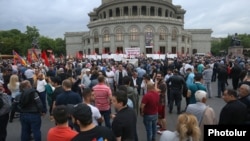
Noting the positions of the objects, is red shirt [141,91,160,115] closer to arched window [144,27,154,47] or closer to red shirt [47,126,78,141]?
red shirt [47,126,78,141]

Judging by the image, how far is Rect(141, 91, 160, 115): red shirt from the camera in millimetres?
7176

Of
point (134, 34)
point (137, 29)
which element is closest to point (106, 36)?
point (134, 34)

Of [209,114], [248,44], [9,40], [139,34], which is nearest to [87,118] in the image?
[209,114]

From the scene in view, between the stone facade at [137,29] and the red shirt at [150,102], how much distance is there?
58655 mm

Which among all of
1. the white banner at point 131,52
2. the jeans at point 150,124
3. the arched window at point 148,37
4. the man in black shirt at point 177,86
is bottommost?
the jeans at point 150,124

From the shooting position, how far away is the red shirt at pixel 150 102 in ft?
23.5

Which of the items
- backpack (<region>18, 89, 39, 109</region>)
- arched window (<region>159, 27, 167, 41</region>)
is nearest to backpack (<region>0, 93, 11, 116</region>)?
backpack (<region>18, 89, 39, 109</region>)

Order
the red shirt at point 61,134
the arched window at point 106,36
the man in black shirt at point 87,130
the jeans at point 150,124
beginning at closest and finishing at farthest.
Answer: the man in black shirt at point 87,130 → the red shirt at point 61,134 → the jeans at point 150,124 → the arched window at point 106,36

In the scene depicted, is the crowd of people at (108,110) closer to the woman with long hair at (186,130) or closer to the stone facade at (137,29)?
the woman with long hair at (186,130)

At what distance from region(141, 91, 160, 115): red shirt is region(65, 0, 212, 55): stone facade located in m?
58.7

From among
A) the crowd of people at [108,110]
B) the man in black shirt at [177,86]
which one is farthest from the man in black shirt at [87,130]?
the man in black shirt at [177,86]

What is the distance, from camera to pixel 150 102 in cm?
720

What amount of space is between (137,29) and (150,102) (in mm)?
65825

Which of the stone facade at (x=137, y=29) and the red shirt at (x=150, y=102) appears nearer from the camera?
the red shirt at (x=150, y=102)
